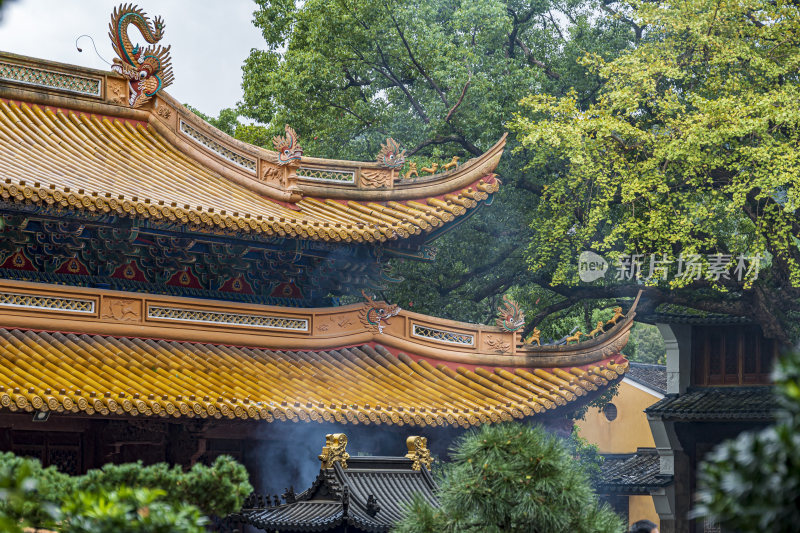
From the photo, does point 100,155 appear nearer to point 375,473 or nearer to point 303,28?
point 375,473

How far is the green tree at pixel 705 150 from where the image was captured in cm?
1379

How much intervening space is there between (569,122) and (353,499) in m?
8.24

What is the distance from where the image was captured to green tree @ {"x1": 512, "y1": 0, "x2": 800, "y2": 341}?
1379 cm

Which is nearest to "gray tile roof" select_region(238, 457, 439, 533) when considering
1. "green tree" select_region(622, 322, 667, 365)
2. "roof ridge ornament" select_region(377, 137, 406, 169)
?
"roof ridge ornament" select_region(377, 137, 406, 169)

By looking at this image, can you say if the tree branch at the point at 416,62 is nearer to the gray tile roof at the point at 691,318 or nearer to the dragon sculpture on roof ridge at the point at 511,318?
the gray tile roof at the point at 691,318

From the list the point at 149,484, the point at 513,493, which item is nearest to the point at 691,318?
the point at 513,493

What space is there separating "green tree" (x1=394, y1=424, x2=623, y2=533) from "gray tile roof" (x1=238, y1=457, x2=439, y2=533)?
90.4 inches

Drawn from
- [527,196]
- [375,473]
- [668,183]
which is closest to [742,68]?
[668,183]

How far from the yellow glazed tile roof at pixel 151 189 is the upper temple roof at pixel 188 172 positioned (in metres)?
0.02

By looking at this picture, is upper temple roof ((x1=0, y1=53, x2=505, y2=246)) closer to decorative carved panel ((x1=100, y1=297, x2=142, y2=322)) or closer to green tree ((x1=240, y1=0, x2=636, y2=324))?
decorative carved panel ((x1=100, y1=297, x2=142, y2=322))

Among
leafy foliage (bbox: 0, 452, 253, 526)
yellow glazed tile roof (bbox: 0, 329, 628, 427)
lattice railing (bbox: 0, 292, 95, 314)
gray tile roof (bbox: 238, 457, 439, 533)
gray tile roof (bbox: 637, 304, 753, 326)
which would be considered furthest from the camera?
gray tile roof (bbox: 637, 304, 753, 326)

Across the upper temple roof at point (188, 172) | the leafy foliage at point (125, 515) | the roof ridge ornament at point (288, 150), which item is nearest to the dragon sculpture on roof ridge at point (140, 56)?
the upper temple roof at point (188, 172)

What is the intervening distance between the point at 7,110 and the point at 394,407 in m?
5.43

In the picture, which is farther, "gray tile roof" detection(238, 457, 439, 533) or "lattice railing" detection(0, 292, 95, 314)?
"lattice railing" detection(0, 292, 95, 314)
